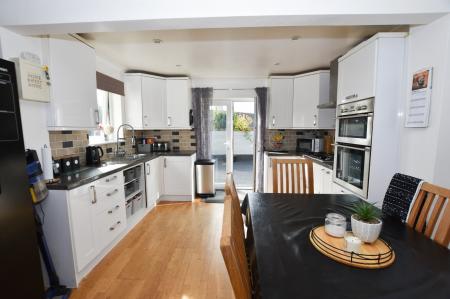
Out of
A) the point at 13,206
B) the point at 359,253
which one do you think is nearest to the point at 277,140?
the point at 359,253

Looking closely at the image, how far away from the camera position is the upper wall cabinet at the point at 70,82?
1893 mm

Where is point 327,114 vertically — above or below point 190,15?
below

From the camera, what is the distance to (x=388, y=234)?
1118mm

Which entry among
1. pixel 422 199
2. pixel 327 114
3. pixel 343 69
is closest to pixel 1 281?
pixel 422 199

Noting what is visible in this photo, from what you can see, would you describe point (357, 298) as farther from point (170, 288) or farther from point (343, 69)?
point (343, 69)

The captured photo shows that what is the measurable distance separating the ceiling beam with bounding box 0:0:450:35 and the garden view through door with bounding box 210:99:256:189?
265cm

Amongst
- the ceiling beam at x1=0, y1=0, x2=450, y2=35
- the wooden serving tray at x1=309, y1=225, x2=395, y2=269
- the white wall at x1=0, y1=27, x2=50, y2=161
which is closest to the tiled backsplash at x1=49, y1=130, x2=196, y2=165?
the white wall at x1=0, y1=27, x2=50, y2=161

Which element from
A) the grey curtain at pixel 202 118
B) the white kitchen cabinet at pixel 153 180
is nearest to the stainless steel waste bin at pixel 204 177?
the grey curtain at pixel 202 118

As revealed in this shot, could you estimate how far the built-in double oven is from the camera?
1.99m

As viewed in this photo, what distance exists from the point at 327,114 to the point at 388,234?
2686mm

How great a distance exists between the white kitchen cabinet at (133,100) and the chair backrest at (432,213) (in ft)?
11.7

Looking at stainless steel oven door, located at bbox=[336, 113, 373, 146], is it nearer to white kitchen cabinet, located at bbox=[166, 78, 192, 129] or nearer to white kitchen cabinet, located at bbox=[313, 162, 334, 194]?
white kitchen cabinet, located at bbox=[313, 162, 334, 194]

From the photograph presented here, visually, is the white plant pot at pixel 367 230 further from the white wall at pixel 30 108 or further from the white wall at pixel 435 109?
A: the white wall at pixel 30 108

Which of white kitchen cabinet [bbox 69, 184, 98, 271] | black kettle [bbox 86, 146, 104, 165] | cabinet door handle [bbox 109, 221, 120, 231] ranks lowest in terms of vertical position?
cabinet door handle [bbox 109, 221, 120, 231]
